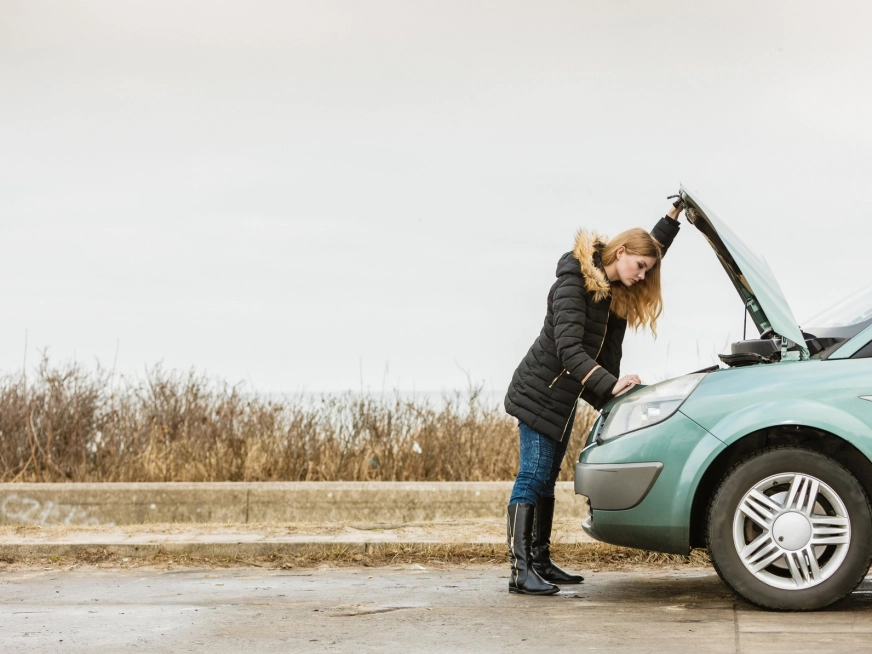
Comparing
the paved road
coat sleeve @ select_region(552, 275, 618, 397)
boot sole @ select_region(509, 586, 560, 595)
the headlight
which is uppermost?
coat sleeve @ select_region(552, 275, 618, 397)

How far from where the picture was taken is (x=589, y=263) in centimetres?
586

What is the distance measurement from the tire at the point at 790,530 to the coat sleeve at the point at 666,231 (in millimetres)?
1521

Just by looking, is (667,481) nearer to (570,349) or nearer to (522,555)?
(570,349)

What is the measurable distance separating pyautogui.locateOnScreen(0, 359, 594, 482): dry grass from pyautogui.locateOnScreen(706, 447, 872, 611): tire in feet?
17.0

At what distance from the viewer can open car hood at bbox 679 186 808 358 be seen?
5.56m

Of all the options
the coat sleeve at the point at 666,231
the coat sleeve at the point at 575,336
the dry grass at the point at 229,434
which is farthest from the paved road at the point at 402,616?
the dry grass at the point at 229,434

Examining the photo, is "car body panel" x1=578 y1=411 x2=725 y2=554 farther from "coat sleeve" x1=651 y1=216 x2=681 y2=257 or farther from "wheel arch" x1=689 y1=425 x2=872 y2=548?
"coat sleeve" x1=651 y1=216 x2=681 y2=257

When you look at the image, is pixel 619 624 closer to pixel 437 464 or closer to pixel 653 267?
pixel 653 267

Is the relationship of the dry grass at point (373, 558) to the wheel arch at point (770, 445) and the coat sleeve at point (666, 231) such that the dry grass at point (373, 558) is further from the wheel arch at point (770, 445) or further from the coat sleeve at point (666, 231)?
the coat sleeve at point (666, 231)

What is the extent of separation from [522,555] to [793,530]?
4.85ft

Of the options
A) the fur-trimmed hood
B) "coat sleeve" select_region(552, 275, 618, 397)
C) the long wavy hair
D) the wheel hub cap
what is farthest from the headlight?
the wheel hub cap

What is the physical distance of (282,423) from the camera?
37.5 ft

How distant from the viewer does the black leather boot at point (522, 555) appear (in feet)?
19.3

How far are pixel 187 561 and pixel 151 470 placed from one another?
3455 millimetres
